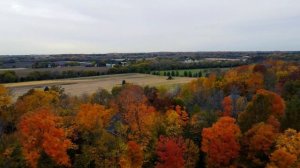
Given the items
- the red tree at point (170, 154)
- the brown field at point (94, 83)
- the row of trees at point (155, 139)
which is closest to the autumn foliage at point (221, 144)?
the row of trees at point (155, 139)

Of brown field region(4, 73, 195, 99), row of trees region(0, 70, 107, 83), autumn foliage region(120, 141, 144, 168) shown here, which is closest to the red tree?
autumn foliage region(120, 141, 144, 168)

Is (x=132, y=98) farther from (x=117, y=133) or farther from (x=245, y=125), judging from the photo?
(x=245, y=125)

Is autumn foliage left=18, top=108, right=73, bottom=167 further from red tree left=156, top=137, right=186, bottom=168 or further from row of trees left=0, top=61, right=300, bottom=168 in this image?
red tree left=156, top=137, right=186, bottom=168

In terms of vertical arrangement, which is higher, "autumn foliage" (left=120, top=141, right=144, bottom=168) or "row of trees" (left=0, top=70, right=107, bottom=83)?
"row of trees" (left=0, top=70, right=107, bottom=83)

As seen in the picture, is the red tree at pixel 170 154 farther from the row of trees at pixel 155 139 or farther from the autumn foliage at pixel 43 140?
the autumn foliage at pixel 43 140

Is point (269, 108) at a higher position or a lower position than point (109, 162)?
higher

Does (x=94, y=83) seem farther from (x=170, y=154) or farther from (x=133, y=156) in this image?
(x=170, y=154)

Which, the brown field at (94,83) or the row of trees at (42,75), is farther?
the row of trees at (42,75)

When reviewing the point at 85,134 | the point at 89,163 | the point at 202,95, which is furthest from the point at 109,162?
the point at 202,95
